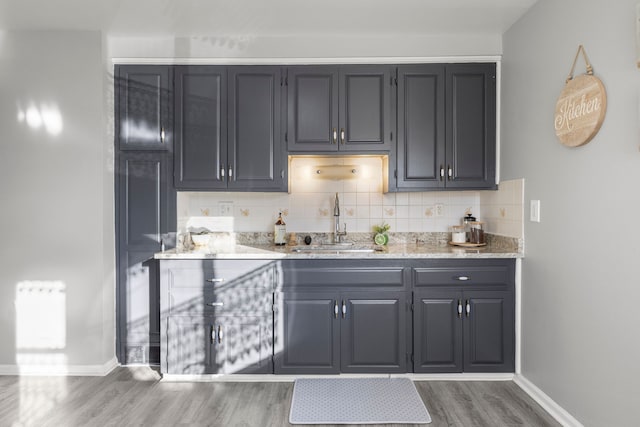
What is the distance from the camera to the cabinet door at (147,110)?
10.1ft

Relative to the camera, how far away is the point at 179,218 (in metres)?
3.31

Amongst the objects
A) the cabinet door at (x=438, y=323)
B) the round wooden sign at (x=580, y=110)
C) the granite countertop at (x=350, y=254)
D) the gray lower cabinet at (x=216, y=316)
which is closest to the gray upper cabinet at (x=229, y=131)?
the granite countertop at (x=350, y=254)

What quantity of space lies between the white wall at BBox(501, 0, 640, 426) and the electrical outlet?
215cm

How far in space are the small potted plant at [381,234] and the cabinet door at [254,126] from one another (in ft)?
3.06

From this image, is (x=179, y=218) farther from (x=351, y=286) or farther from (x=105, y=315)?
(x=351, y=286)

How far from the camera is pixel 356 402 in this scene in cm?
252

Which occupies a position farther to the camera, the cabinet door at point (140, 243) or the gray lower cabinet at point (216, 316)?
the cabinet door at point (140, 243)

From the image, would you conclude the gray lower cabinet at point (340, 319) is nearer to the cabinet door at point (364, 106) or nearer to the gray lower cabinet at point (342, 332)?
the gray lower cabinet at point (342, 332)

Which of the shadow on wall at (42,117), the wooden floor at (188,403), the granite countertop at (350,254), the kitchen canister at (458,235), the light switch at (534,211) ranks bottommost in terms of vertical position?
the wooden floor at (188,403)

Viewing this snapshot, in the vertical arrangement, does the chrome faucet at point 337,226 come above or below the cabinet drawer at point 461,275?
above

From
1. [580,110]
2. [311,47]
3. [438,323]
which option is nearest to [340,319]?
[438,323]

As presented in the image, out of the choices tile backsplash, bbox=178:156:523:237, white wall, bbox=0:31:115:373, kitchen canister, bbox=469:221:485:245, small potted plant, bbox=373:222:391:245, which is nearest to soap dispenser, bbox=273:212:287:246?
tile backsplash, bbox=178:156:523:237

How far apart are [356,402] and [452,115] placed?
208 centimetres

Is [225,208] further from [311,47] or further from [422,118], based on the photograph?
[422,118]
